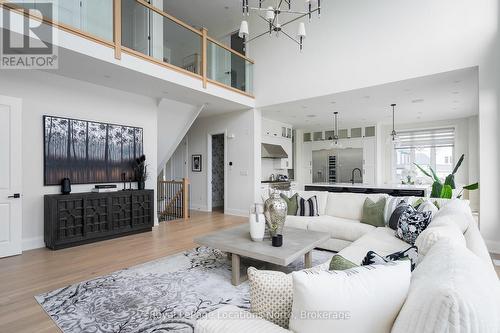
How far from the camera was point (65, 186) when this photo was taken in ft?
14.4

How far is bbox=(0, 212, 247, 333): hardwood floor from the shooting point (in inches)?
88.6

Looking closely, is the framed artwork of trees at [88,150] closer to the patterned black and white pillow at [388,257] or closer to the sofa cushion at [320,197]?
the sofa cushion at [320,197]

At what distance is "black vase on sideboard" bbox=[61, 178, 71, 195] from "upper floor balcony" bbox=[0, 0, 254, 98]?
7.13 ft

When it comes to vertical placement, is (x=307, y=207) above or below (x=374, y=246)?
above

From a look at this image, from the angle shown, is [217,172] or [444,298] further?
[217,172]

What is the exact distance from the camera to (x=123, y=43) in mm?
4305

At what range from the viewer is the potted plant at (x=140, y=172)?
17.6ft

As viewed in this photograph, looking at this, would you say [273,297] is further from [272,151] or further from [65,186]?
[272,151]

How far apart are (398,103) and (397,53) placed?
196cm

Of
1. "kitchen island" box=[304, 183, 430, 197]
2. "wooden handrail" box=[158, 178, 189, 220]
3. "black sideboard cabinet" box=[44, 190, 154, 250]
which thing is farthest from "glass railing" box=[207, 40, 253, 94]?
"kitchen island" box=[304, 183, 430, 197]

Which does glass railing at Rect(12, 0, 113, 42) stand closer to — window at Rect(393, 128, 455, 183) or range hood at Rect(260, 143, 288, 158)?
range hood at Rect(260, 143, 288, 158)

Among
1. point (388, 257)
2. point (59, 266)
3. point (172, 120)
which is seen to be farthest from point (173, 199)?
point (388, 257)

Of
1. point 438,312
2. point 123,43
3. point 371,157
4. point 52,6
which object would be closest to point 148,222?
point 123,43

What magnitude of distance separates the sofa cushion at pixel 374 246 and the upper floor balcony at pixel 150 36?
415 cm
